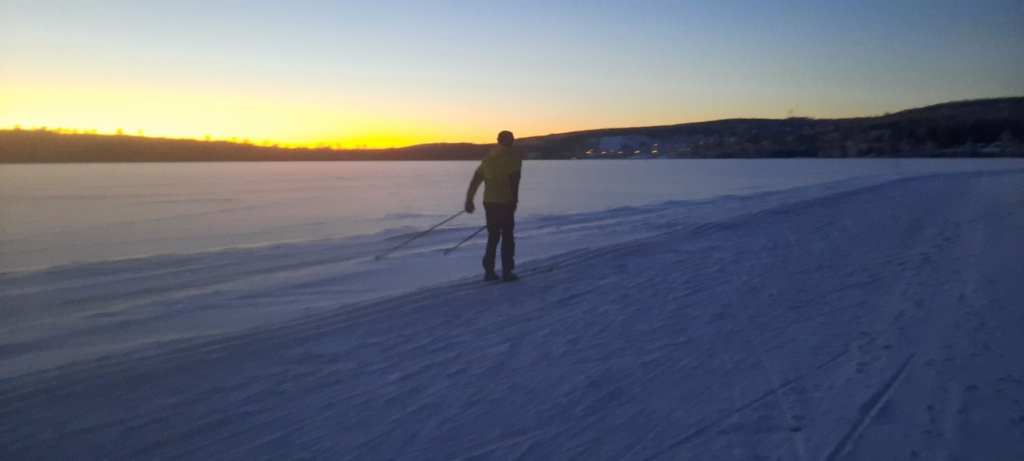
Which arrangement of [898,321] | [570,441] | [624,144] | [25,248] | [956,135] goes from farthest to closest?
[624,144] < [956,135] < [25,248] < [898,321] < [570,441]

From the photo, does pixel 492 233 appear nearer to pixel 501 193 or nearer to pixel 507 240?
pixel 507 240

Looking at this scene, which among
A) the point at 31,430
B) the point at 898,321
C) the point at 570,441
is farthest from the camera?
the point at 898,321

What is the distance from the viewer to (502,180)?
7809 millimetres

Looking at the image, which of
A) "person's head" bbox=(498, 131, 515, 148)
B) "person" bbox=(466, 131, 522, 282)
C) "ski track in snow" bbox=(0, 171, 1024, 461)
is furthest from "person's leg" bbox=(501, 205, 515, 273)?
"person's head" bbox=(498, 131, 515, 148)

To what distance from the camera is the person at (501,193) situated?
7.81 meters

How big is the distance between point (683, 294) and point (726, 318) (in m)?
1.10

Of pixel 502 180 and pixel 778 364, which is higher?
pixel 502 180

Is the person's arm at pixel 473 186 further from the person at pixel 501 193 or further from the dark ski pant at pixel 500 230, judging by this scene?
the dark ski pant at pixel 500 230

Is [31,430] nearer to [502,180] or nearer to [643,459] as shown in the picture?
[643,459]

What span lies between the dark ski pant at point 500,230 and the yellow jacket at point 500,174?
0.31 feet

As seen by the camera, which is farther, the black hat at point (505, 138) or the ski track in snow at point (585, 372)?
the black hat at point (505, 138)

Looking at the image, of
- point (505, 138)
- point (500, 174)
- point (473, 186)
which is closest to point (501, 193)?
point (500, 174)

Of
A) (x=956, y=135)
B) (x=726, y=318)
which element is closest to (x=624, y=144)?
(x=956, y=135)

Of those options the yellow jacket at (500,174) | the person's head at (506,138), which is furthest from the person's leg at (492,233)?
the person's head at (506,138)
